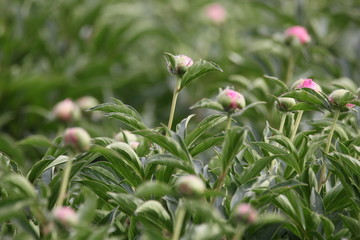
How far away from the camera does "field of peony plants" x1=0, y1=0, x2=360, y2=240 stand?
3.21 ft

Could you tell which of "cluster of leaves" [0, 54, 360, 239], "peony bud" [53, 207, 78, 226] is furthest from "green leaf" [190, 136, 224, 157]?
"peony bud" [53, 207, 78, 226]

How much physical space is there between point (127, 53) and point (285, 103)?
6.18ft

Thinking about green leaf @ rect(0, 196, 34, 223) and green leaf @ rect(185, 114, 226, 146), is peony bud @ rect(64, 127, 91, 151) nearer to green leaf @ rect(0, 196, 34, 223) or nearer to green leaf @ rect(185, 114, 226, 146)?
green leaf @ rect(0, 196, 34, 223)

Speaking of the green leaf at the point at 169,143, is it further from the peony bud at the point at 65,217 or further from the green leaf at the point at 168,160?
the peony bud at the point at 65,217

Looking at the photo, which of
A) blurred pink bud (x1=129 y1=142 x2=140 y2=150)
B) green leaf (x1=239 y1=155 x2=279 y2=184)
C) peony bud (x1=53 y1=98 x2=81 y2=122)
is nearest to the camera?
peony bud (x1=53 y1=98 x2=81 y2=122)

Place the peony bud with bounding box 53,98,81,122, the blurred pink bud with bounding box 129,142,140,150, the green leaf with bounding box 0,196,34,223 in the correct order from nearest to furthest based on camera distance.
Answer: the green leaf with bounding box 0,196,34,223 → the peony bud with bounding box 53,98,81,122 → the blurred pink bud with bounding box 129,142,140,150

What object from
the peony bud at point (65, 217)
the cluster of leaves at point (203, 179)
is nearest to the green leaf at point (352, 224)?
the cluster of leaves at point (203, 179)

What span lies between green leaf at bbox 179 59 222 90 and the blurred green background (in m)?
1.15

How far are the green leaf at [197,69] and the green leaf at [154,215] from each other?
26 cm

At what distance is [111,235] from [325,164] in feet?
1.26

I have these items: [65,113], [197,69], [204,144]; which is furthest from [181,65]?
[65,113]

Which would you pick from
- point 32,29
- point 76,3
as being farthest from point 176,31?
point 32,29

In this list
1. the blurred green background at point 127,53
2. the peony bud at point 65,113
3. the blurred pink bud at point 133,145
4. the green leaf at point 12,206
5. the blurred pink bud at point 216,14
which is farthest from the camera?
the blurred pink bud at point 216,14

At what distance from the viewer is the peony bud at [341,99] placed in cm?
110
